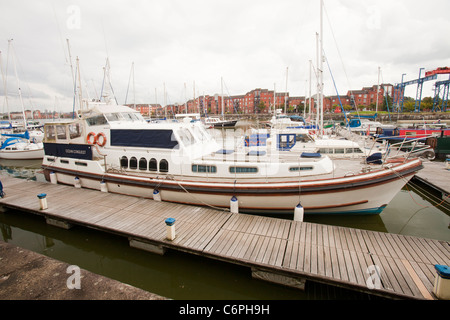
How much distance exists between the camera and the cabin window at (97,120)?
32.8 feet

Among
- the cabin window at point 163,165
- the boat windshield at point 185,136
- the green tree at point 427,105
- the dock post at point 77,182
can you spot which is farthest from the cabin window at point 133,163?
the green tree at point 427,105

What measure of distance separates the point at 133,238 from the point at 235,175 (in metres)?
3.98

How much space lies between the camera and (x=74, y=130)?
10578 millimetres

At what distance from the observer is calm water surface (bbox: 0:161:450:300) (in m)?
5.29

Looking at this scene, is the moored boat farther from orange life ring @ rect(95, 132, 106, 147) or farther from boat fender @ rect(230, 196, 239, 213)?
boat fender @ rect(230, 196, 239, 213)

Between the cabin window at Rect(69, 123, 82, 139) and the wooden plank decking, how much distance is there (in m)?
3.52

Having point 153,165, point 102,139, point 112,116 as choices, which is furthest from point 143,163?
point 112,116

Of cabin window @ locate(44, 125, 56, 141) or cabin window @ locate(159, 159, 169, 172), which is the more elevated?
cabin window @ locate(44, 125, 56, 141)

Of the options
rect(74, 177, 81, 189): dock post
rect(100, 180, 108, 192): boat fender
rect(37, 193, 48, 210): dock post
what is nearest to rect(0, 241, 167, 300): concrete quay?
rect(37, 193, 48, 210): dock post

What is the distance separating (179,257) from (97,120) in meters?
7.55

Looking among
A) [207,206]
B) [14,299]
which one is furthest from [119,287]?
[207,206]

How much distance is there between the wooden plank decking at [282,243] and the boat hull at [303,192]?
1.87 feet
